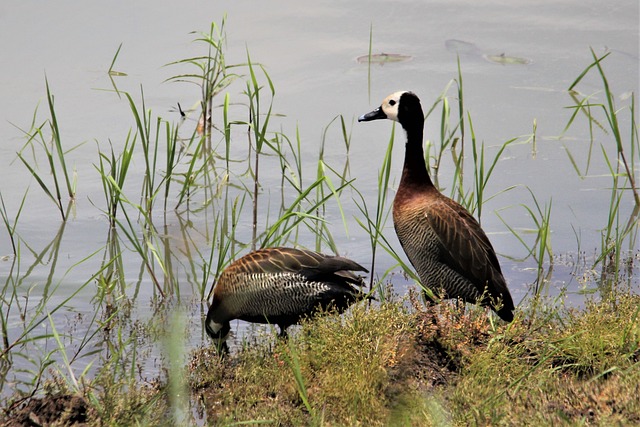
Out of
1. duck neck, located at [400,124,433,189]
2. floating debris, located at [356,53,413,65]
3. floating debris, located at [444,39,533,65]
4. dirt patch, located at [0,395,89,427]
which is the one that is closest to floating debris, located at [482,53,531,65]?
floating debris, located at [444,39,533,65]

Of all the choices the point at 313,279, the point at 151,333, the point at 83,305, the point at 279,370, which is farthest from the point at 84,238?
the point at 279,370

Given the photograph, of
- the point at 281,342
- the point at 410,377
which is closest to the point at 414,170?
the point at 410,377

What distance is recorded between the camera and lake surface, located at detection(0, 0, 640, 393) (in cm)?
708

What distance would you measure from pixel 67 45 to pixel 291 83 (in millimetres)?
2118

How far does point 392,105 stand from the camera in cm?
707

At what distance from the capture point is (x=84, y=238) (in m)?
7.41

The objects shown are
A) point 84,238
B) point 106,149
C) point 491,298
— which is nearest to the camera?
point 491,298

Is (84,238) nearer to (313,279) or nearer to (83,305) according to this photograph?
(83,305)

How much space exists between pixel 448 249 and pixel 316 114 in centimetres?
310

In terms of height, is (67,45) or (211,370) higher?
(67,45)

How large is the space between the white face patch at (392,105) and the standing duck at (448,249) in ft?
1.87

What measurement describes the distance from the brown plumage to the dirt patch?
4.31 feet

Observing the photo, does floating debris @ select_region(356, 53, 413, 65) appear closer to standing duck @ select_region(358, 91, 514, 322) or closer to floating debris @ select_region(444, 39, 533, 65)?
floating debris @ select_region(444, 39, 533, 65)

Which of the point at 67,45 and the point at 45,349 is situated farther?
the point at 67,45
